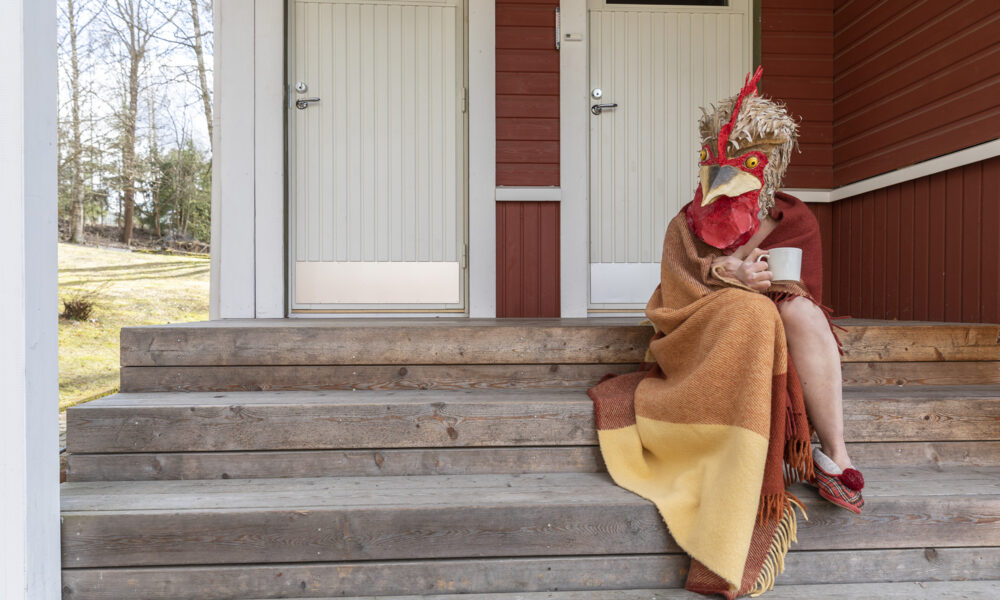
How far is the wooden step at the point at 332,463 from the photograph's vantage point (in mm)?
1556

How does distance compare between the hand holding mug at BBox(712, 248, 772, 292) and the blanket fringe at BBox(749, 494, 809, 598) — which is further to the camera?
the hand holding mug at BBox(712, 248, 772, 292)

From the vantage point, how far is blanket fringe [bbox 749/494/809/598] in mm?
1318

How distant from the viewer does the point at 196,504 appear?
4.50 ft

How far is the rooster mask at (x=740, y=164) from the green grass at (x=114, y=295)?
4461 mm

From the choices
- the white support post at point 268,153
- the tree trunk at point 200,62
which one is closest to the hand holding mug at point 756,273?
the white support post at point 268,153

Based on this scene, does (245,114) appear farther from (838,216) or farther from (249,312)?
(838,216)

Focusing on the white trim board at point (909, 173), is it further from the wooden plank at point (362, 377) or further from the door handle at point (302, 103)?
the door handle at point (302, 103)

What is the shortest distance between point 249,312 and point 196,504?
1611 mm

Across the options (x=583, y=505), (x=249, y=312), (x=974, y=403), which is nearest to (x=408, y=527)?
(x=583, y=505)

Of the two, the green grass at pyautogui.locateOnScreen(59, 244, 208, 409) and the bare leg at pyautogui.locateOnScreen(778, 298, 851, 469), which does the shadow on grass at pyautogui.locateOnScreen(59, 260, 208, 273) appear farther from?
the bare leg at pyautogui.locateOnScreen(778, 298, 851, 469)

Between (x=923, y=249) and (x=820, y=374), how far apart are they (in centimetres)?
154

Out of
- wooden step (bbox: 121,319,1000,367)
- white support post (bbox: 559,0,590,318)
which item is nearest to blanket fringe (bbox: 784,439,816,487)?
wooden step (bbox: 121,319,1000,367)

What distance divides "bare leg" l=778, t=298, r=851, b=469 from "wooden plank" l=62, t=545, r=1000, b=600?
0.83 feet

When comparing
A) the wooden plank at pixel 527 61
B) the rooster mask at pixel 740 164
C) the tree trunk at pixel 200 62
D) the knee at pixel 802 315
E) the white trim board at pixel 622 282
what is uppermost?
the tree trunk at pixel 200 62
